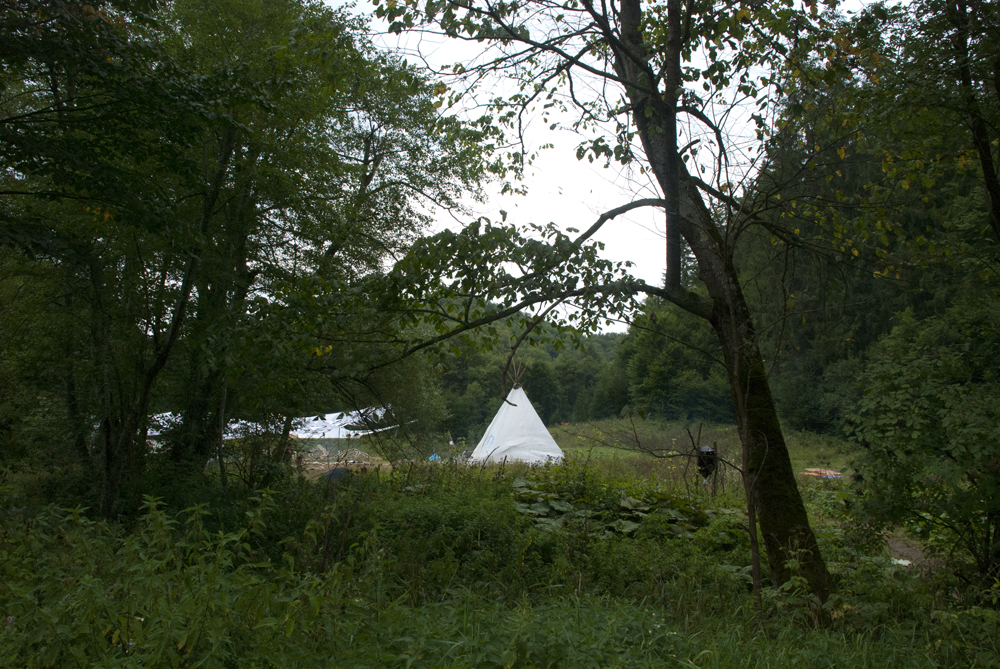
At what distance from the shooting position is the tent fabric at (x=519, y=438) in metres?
16.0

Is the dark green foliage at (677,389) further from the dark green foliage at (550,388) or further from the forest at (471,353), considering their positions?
the forest at (471,353)

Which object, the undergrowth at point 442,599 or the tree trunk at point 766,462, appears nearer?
the undergrowth at point 442,599

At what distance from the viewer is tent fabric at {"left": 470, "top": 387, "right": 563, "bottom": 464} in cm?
1599

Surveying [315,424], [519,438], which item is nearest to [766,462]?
[315,424]

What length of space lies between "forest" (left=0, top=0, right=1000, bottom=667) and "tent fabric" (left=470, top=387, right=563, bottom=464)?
299 inches

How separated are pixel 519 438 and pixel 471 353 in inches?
465

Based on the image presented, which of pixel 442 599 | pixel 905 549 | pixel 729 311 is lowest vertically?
pixel 905 549

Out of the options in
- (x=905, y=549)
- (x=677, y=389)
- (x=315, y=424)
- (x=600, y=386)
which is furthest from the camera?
(x=600, y=386)

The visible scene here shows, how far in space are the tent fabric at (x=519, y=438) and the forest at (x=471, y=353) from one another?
760 centimetres

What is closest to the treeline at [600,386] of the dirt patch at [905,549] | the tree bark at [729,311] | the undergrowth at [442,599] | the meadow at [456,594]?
the dirt patch at [905,549]

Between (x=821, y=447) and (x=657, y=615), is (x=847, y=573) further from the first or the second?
(x=821, y=447)

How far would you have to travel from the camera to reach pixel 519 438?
16.4 metres

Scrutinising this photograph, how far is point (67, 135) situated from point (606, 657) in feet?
19.3

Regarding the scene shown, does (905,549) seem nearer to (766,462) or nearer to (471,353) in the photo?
(766,462)
